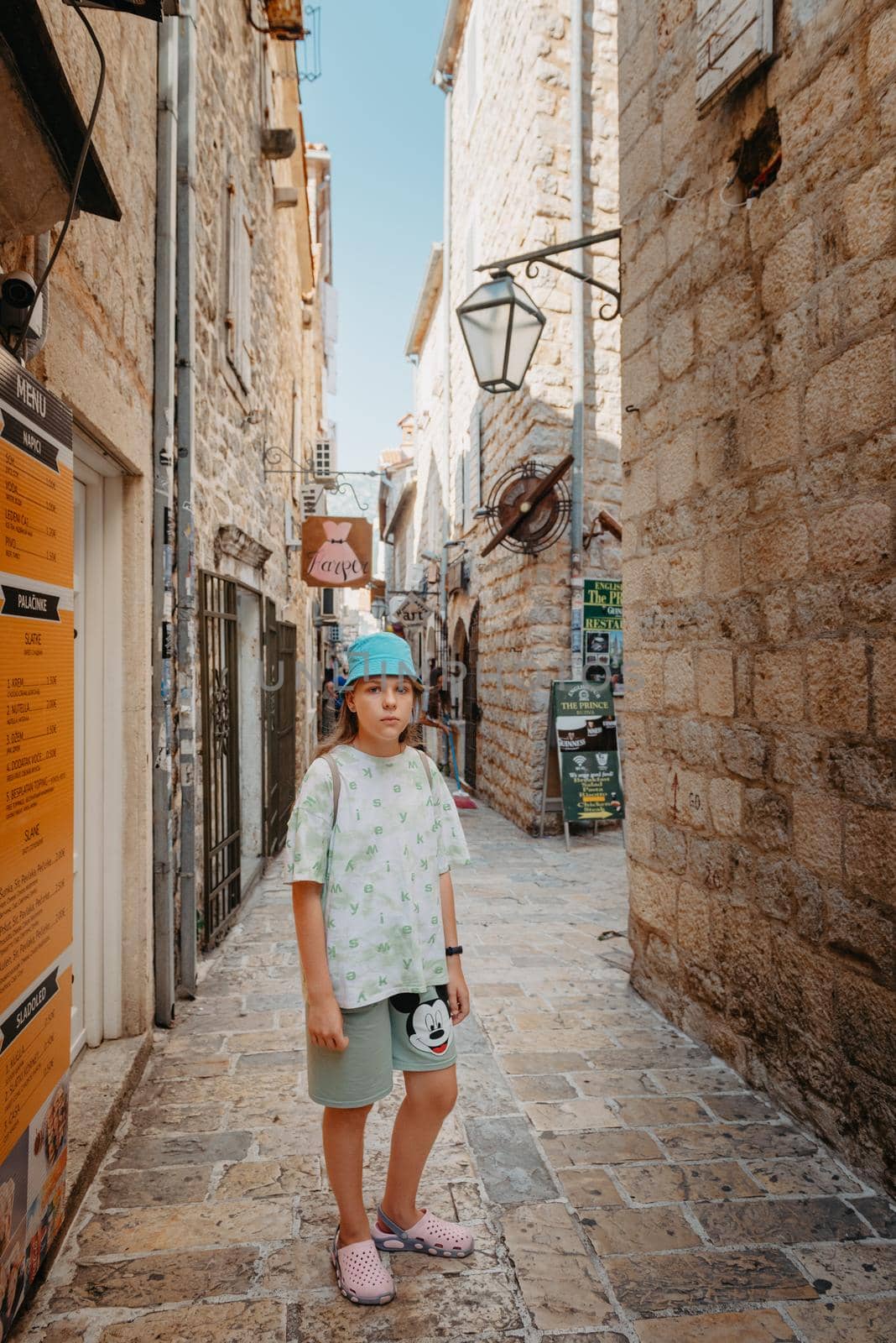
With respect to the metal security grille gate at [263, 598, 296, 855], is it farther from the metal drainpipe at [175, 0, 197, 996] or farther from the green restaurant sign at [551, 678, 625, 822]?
the green restaurant sign at [551, 678, 625, 822]

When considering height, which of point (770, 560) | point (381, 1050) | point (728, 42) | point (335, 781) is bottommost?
point (381, 1050)

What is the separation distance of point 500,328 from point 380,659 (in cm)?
410

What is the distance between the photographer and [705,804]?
11.4 ft

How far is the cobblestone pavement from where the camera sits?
196 centimetres

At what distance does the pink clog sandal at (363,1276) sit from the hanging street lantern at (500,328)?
4.88 metres

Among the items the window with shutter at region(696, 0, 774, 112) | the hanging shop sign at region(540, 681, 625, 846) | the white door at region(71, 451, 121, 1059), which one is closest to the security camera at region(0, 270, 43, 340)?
the white door at region(71, 451, 121, 1059)

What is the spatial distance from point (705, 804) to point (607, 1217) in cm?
163

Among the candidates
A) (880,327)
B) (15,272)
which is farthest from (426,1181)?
(880,327)

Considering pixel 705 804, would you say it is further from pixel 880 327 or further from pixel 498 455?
pixel 498 455

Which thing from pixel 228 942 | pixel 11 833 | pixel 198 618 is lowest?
pixel 228 942

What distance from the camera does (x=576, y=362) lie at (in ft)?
28.6

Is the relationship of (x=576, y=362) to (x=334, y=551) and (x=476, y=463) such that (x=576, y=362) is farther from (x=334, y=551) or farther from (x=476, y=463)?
(x=334, y=551)

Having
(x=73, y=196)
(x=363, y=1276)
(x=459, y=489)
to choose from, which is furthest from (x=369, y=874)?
(x=459, y=489)

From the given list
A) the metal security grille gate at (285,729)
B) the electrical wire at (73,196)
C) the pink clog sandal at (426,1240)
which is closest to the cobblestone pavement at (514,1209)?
the pink clog sandal at (426,1240)
